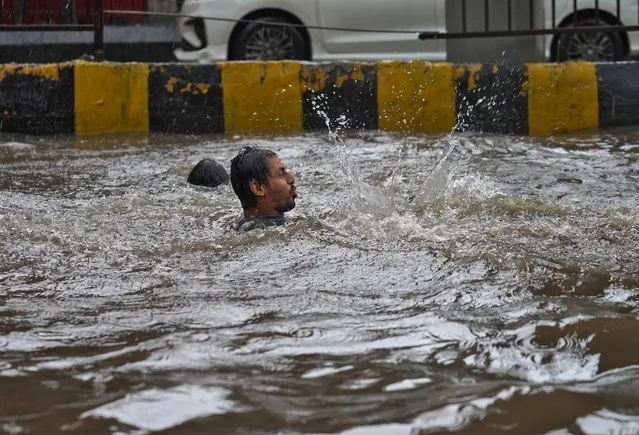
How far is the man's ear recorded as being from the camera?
5.33m

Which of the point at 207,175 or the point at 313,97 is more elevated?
the point at 313,97

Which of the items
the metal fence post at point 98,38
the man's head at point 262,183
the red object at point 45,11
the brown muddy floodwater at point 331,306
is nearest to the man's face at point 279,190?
the man's head at point 262,183

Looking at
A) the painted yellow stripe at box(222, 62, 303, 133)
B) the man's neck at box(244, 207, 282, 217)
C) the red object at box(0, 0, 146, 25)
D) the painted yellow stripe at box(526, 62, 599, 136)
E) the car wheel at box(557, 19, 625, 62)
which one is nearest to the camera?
the man's neck at box(244, 207, 282, 217)

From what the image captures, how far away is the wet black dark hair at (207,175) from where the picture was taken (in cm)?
624

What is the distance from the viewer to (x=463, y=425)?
8.18ft

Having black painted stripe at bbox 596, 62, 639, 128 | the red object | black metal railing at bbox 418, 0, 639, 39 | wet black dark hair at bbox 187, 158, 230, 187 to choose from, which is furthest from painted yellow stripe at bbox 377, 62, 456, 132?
the red object

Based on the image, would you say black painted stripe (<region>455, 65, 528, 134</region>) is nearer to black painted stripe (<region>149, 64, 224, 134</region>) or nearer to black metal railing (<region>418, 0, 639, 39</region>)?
black metal railing (<region>418, 0, 639, 39</region>)

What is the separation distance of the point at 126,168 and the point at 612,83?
3686mm

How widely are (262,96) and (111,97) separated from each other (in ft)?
3.69

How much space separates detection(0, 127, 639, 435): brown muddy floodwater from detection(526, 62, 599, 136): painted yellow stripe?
166cm

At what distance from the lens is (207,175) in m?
6.25

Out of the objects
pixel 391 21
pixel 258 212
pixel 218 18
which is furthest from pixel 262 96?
pixel 391 21

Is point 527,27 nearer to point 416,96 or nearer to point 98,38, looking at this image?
point 416,96

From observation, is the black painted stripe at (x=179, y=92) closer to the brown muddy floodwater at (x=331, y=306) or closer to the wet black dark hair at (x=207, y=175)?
the brown muddy floodwater at (x=331, y=306)
